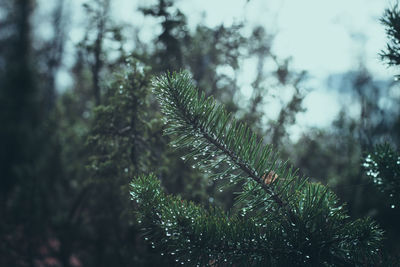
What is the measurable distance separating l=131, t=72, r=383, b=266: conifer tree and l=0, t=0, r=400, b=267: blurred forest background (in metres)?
0.32

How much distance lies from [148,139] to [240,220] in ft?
3.26

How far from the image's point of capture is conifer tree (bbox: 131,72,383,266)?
0.85 m

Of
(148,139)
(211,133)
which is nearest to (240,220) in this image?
(211,133)

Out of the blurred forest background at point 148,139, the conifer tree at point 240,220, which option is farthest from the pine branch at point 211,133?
the blurred forest background at point 148,139

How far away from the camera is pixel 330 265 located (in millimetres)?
856

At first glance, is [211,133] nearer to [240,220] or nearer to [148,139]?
[240,220]

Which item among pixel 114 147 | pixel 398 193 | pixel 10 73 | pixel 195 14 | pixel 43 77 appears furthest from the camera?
pixel 43 77

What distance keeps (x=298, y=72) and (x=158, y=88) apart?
2.10 metres

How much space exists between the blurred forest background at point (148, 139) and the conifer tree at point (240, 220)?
1.06 ft

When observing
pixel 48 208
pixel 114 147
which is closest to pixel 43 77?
pixel 48 208

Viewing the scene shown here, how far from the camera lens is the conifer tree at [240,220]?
33.6 inches

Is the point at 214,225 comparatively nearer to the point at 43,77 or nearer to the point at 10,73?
the point at 10,73

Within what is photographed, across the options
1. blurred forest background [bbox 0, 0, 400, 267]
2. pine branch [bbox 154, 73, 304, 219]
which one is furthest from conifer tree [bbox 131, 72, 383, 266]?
blurred forest background [bbox 0, 0, 400, 267]

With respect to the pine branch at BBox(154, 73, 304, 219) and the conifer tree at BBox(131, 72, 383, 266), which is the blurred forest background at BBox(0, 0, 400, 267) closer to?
the conifer tree at BBox(131, 72, 383, 266)
